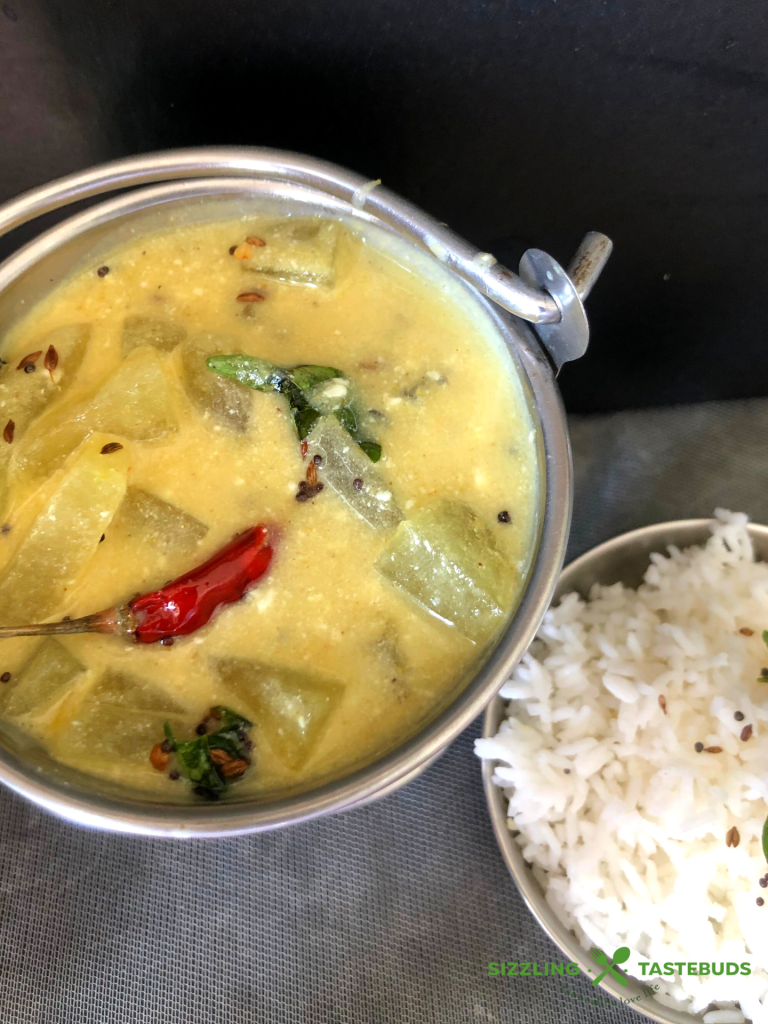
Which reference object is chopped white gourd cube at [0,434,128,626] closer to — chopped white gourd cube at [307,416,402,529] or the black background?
chopped white gourd cube at [307,416,402,529]

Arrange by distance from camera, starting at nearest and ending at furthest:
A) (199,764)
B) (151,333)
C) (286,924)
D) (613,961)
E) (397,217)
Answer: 1. (199,764)
2. (397,217)
3. (151,333)
4. (613,961)
5. (286,924)

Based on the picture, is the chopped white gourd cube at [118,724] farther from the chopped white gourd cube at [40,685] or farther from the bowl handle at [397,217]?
the bowl handle at [397,217]

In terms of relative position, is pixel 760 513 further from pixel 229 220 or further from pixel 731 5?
pixel 229 220

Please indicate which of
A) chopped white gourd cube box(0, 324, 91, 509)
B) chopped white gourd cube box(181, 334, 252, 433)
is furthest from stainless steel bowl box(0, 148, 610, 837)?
chopped white gourd cube box(181, 334, 252, 433)

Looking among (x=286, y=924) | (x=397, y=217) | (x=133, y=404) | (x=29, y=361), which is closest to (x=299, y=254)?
(x=397, y=217)

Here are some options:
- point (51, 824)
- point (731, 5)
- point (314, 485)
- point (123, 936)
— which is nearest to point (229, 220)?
point (314, 485)

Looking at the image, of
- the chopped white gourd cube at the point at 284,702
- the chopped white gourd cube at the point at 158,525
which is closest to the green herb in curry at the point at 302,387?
the chopped white gourd cube at the point at 158,525

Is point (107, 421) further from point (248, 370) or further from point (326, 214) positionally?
point (326, 214)
